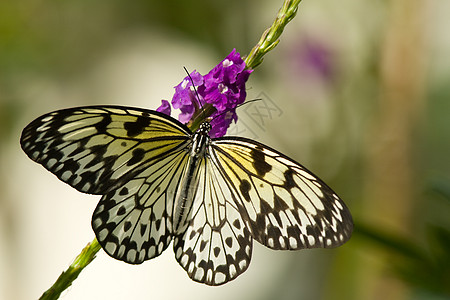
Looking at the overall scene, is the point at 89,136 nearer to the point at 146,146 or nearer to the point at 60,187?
the point at 146,146

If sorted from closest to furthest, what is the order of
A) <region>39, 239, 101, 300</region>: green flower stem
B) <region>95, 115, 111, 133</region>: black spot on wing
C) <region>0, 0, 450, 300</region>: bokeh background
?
<region>39, 239, 101, 300</region>: green flower stem → <region>95, 115, 111, 133</region>: black spot on wing → <region>0, 0, 450, 300</region>: bokeh background

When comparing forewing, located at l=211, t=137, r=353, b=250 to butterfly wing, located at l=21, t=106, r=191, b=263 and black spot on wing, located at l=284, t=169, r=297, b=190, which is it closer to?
black spot on wing, located at l=284, t=169, r=297, b=190

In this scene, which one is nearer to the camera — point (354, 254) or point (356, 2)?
point (354, 254)

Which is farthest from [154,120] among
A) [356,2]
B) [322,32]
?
[356,2]

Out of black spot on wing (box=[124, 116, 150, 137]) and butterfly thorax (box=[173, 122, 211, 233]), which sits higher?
black spot on wing (box=[124, 116, 150, 137])

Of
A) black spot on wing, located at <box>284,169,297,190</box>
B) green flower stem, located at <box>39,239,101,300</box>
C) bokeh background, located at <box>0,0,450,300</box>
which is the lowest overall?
green flower stem, located at <box>39,239,101,300</box>

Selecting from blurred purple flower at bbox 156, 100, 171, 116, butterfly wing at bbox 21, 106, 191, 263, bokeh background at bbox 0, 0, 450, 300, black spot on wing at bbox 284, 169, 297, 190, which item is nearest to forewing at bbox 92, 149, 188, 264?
butterfly wing at bbox 21, 106, 191, 263
